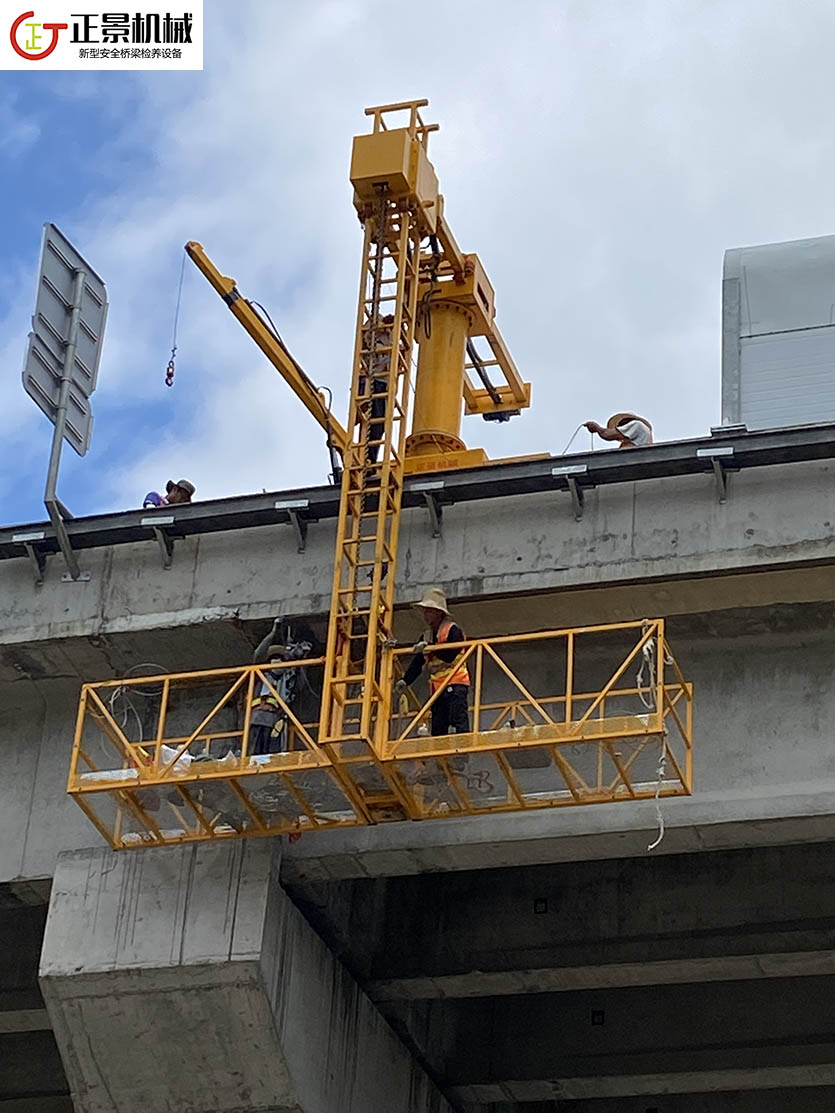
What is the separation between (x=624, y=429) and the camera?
21.0 m

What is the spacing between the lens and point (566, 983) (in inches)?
749

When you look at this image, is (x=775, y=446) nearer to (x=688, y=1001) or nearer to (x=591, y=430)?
(x=591, y=430)

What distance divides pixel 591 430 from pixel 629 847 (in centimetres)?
563

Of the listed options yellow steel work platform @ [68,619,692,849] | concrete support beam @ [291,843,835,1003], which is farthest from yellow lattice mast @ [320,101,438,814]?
concrete support beam @ [291,843,835,1003]

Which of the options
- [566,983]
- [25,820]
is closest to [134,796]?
[25,820]

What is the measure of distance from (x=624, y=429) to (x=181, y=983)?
25.6 ft

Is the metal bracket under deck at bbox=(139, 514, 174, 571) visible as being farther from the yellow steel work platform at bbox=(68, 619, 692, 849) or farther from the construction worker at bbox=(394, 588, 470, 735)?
the construction worker at bbox=(394, 588, 470, 735)

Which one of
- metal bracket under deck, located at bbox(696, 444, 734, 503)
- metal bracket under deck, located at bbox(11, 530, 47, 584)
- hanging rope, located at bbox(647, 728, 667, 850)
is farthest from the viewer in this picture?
metal bracket under deck, located at bbox(11, 530, 47, 584)

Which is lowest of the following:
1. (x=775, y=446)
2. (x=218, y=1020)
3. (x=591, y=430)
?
(x=218, y=1020)

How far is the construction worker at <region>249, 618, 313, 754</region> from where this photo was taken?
17.0 m

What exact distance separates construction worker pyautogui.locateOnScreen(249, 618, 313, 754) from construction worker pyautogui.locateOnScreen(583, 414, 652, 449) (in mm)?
4671

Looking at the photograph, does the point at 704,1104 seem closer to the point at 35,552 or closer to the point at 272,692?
the point at 272,692

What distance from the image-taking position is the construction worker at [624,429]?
20.7 m

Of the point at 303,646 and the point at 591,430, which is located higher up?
the point at 591,430
